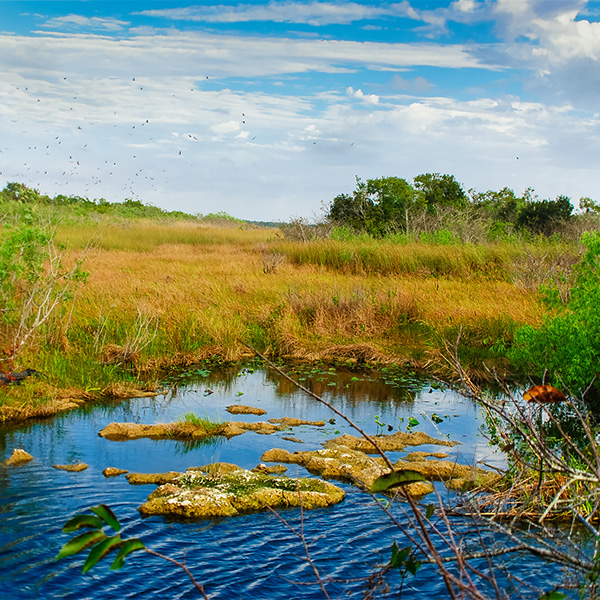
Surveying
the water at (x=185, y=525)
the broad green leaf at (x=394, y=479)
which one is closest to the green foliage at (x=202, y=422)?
the water at (x=185, y=525)

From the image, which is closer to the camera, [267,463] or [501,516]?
[501,516]

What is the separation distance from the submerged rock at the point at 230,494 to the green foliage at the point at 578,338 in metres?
3.31

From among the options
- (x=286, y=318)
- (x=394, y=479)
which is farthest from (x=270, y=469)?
(x=286, y=318)

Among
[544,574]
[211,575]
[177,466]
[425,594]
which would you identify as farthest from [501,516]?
[177,466]

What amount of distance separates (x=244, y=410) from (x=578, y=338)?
437 cm

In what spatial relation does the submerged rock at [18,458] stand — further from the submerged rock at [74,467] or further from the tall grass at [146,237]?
the tall grass at [146,237]

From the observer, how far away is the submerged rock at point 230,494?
5.64m

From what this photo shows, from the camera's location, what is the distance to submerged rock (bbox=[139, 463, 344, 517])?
5.64 meters

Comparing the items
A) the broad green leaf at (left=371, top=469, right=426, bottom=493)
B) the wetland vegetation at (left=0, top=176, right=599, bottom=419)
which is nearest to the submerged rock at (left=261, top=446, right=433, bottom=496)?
the wetland vegetation at (left=0, top=176, right=599, bottom=419)

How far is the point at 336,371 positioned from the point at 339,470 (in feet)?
16.0

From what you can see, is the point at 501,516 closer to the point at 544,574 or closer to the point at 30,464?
the point at 544,574

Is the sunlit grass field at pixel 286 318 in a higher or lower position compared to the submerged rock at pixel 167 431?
higher

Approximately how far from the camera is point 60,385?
9.35m

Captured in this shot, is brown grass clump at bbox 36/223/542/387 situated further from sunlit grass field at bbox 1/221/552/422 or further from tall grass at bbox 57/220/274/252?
tall grass at bbox 57/220/274/252
